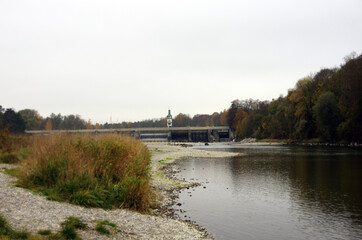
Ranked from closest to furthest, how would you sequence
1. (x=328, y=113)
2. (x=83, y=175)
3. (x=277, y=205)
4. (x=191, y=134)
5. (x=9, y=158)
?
(x=83, y=175) < (x=277, y=205) < (x=9, y=158) < (x=328, y=113) < (x=191, y=134)

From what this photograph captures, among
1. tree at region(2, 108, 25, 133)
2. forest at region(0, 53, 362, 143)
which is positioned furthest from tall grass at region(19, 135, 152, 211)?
tree at region(2, 108, 25, 133)

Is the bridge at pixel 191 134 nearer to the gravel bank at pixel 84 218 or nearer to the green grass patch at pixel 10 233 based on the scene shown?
the gravel bank at pixel 84 218

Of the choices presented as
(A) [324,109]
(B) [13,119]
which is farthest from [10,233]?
(B) [13,119]

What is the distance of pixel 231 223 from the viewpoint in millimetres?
15258

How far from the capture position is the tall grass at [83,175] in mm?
14828

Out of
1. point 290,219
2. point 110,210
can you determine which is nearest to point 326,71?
point 290,219

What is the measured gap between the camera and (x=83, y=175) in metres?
15.4

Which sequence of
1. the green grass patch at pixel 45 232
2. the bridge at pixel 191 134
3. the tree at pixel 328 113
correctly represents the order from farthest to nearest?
the bridge at pixel 191 134 < the tree at pixel 328 113 < the green grass patch at pixel 45 232

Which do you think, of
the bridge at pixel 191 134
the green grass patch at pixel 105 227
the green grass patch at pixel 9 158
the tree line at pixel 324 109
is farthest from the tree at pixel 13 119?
the green grass patch at pixel 105 227

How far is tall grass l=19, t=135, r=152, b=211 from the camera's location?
1483 centimetres

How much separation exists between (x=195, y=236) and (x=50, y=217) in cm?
560

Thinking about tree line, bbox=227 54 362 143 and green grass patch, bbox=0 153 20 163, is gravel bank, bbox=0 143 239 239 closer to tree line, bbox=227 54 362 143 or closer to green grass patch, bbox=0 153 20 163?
green grass patch, bbox=0 153 20 163

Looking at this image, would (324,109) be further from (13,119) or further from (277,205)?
(13,119)

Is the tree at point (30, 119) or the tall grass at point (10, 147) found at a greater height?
the tree at point (30, 119)
